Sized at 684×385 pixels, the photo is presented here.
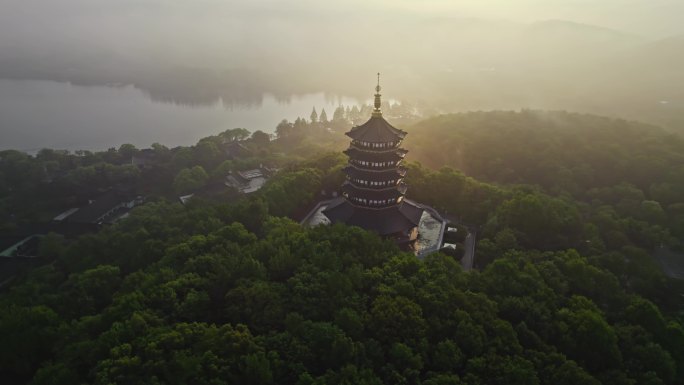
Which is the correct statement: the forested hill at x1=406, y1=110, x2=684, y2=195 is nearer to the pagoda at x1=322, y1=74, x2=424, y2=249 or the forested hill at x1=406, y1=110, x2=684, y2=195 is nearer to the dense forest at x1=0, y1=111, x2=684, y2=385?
the dense forest at x1=0, y1=111, x2=684, y2=385

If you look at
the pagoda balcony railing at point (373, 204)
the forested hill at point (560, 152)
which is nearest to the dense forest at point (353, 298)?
the forested hill at point (560, 152)

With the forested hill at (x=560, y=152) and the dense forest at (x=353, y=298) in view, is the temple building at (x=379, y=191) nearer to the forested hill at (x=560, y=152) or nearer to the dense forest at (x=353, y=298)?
the dense forest at (x=353, y=298)

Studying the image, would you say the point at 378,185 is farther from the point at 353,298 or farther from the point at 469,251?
the point at 353,298

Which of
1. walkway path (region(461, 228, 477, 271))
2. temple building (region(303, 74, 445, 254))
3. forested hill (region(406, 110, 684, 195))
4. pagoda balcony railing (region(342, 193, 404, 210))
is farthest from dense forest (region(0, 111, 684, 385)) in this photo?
pagoda balcony railing (region(342, 193, 404, 210))

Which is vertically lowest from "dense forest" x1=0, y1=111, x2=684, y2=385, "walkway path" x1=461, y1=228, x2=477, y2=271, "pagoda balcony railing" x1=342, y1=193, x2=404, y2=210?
"walkway path" x1=461, y1=228, x2=477, y2=271

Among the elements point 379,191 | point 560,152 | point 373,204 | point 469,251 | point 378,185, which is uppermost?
Result: point 378,185

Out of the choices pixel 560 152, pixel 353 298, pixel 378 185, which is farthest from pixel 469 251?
pixel 560 152

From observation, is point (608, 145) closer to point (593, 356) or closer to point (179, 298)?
point (593, 356)

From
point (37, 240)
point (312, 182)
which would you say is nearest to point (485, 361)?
point (312, 182)
